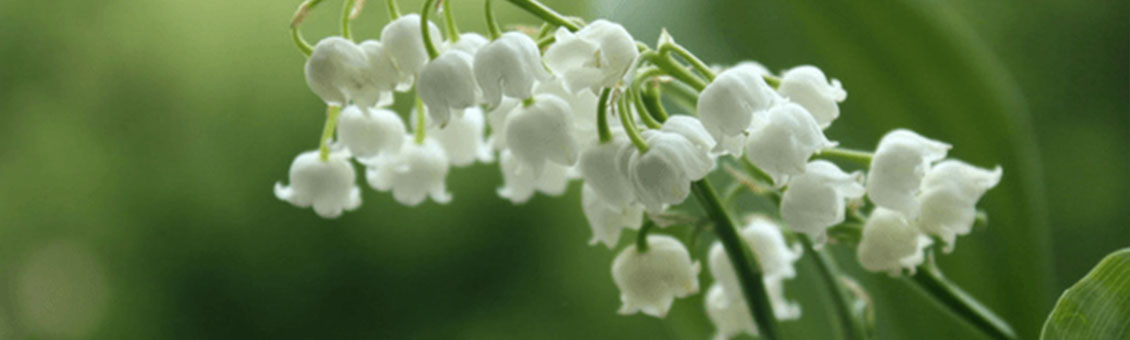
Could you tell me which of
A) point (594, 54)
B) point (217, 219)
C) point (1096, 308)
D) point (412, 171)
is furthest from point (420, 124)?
point (217, 219)

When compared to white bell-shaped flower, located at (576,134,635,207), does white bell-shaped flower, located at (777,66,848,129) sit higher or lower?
higher

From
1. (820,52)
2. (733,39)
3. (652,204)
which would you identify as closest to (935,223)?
(652,204)

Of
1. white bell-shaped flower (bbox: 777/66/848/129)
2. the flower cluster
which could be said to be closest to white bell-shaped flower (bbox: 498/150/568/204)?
the flower cluster

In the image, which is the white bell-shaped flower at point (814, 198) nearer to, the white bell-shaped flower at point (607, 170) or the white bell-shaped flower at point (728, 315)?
the white bell-shaped flower at point (607, 170)

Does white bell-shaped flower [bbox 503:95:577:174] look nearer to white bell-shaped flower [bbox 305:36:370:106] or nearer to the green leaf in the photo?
white bell-shaped flower [bbox 305:36:370:106]

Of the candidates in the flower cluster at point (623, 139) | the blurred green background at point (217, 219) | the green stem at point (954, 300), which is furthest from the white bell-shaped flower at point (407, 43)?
the blurred green background at point (217, 219)

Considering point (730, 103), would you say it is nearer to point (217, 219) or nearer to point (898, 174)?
point (898, 174)
